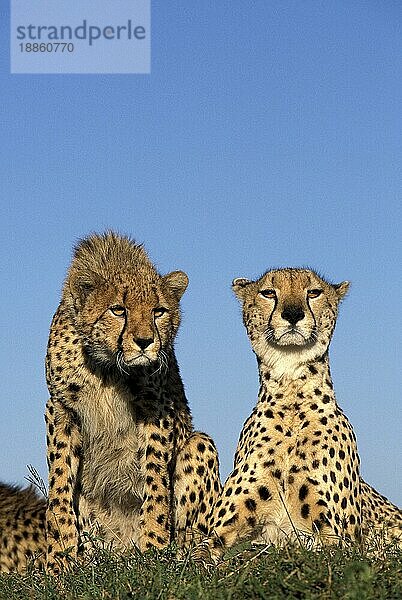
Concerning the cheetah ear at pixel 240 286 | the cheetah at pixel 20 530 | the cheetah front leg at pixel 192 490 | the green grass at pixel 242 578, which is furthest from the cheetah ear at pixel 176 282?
the green grass at pixel 242 578

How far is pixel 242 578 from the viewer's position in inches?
127

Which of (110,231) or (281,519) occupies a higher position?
(110,231)

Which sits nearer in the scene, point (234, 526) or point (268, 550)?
point (268, 550)

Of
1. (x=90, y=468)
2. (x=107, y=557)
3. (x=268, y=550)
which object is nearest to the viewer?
(x=268, y=550)

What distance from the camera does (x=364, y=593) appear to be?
2947 mm

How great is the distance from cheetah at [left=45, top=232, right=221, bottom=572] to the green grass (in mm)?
1414

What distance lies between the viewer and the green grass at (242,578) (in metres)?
3.15

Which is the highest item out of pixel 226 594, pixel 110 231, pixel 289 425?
pixel 110 231

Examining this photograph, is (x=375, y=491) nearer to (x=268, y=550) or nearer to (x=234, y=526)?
(x=234, y=526)

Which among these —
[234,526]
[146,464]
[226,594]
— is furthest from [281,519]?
[226,594]

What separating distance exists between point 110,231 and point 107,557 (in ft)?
8.00

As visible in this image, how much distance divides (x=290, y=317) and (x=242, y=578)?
1.97 meters

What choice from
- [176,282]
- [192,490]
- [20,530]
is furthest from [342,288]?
[20,530]

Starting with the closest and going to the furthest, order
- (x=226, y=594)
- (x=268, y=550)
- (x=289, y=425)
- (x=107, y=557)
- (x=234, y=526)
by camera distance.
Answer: (x=226, y=594)
(x=268, y=550)
(x=107, y=557)
(x=234, y=526)
(x=289, y=425)
